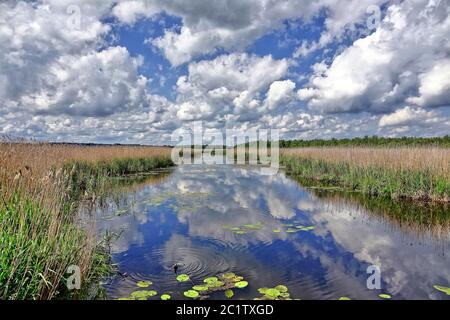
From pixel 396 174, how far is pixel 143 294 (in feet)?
32.0

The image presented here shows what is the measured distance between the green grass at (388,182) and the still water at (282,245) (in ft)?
4.13

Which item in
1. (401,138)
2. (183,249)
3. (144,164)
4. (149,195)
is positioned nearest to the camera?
(183,249)

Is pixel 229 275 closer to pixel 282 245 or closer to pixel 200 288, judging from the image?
pixel 200 288

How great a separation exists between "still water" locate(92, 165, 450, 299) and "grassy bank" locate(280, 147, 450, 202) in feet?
4.45

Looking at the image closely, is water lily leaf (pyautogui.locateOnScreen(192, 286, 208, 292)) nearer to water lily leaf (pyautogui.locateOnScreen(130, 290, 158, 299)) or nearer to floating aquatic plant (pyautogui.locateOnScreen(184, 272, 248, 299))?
floating aquatic plant (pyautogui.locateOnScreen(184, 272, 248, 299))

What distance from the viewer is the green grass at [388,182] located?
30.1ft

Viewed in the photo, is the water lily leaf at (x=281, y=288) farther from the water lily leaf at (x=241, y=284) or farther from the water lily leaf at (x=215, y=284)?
the water lily leaf at (x=215, y=284)

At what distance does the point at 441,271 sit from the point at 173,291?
147 inches

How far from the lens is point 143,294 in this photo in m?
3.65

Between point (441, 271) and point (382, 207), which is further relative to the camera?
point (382, 207)

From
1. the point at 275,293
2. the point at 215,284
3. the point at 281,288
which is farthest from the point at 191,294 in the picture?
the point at 281,288
